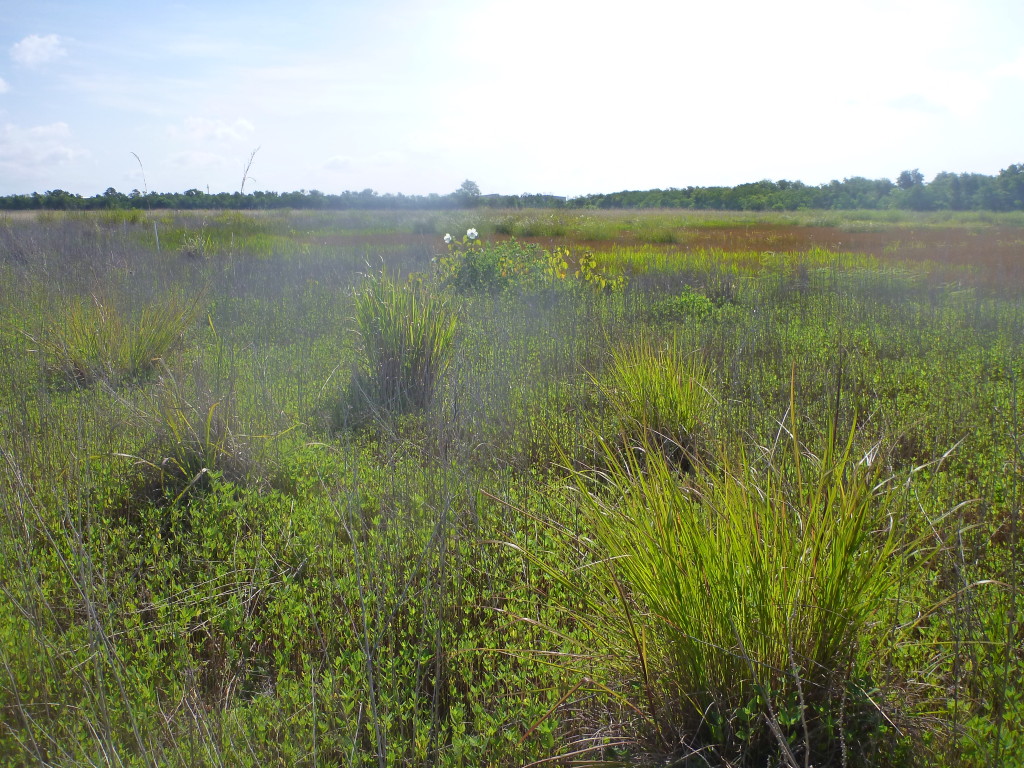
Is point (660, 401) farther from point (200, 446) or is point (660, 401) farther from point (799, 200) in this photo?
point (799, 200)

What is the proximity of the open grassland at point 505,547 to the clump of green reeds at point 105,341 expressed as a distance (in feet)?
0.12

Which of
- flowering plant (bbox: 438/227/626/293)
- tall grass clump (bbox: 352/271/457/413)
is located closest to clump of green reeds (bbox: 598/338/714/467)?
tall grass clump (bbox: 352/271/457/413)

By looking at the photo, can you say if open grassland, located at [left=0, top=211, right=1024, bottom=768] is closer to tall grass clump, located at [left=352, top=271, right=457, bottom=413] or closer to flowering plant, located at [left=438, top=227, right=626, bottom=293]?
tall grass clump, located at [left=352, top=271, right=457, bottom=413]

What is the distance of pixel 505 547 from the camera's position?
2471mm

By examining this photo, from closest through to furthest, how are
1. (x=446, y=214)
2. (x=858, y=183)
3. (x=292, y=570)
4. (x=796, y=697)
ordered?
(x=796, y=697), (x=292, y=570), (x=446, y=214), (x=858, y=183)

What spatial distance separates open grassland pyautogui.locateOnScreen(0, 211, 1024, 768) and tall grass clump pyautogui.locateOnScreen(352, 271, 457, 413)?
0.02 meters

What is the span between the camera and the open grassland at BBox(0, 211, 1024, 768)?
1.54m

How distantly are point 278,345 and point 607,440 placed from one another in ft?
12.8

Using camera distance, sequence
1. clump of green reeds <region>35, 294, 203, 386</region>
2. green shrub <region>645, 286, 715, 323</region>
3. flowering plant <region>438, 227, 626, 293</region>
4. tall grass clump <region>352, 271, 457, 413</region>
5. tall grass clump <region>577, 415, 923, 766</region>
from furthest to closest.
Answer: flowering plant <region>438, 227, 626, 293</region>
green shrub <region>645, 286, 715, 323</region>
clump of green reeds <region>35, 294, 203, 386</region>
tall grass clump <region>352, 271, 457, 413</region>
tall grass clump <region>577, 415, 923, 766</region>

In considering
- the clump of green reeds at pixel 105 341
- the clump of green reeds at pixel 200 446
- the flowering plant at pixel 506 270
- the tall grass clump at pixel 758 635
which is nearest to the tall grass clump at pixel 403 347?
the clump of green reeds at pixel 200 446

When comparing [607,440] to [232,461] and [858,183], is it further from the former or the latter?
[858,183]

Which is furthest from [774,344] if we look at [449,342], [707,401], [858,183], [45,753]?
[858,183]

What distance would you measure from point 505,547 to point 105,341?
150 inches

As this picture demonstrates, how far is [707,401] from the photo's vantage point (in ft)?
11.9
